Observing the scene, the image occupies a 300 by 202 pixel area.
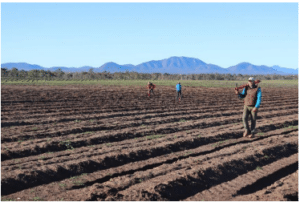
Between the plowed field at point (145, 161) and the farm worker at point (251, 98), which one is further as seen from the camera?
the farm worker at point (251, 98)

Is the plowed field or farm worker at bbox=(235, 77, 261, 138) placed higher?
farm worker at bbox=(235, 77, 261, 138)

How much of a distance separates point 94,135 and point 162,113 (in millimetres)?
5913

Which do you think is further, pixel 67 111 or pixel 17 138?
pixel 67 111

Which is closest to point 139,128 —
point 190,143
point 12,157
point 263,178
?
point 190,143

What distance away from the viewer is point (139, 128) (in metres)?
11.5

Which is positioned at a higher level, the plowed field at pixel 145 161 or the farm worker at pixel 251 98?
the farm worker at pixel 251 98

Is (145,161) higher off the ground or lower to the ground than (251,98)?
lower

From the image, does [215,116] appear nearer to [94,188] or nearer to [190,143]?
[190,143]

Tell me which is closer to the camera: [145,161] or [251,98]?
[145,161]

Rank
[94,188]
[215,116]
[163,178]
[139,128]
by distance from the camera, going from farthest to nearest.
Result: [215,116]
[139,128]
[163,178]
[94,188]

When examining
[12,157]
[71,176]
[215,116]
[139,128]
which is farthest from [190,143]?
[215,116]

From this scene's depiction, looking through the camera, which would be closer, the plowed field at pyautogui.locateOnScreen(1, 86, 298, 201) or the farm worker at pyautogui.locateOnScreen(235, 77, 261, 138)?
the plowed field at pyautogui.locateOnScreen(1, 86, 298, 201)

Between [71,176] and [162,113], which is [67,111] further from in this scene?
[71,176]

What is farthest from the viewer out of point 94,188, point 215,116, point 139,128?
point 215,116
